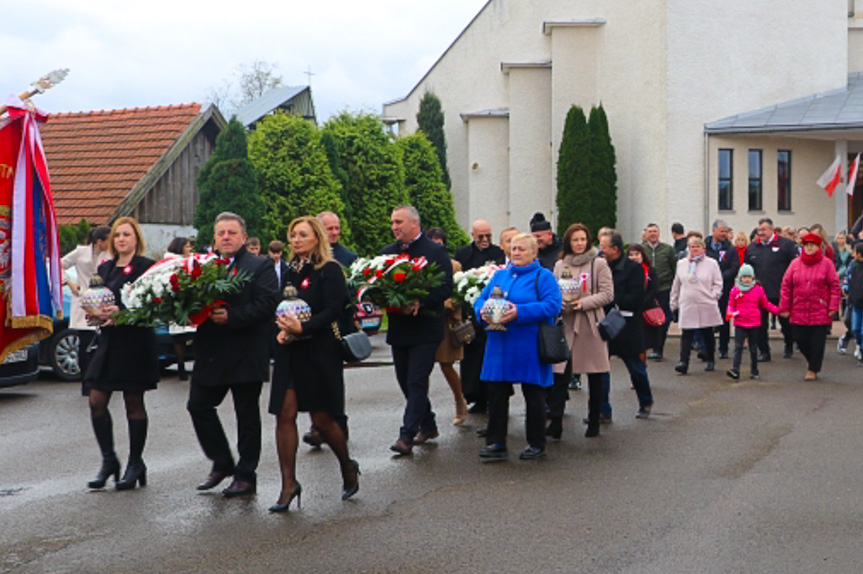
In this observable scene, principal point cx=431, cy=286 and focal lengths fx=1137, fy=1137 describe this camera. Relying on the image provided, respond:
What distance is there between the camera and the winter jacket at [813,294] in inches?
571

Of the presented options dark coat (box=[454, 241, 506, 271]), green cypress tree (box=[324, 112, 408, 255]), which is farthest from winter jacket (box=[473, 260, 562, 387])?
green cypress tree (box=[324, 112, 408, 255])

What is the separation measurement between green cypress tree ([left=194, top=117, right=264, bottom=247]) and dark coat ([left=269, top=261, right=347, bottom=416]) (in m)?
16.9

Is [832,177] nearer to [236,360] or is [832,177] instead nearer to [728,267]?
[728,267]

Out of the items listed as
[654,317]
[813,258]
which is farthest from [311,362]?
[813,258]

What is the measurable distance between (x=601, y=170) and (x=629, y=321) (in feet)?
74.6

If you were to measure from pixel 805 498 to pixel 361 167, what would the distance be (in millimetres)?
24758

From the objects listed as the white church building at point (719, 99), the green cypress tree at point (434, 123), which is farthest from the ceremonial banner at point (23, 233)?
the green cypress tree at point (434, 123)

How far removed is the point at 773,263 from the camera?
1788 centimetres

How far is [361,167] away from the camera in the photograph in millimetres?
31500

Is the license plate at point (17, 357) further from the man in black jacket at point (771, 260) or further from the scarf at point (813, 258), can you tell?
the man in black jacket at point (771, 260)

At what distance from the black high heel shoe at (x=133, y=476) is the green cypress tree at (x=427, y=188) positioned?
27719 millimetres

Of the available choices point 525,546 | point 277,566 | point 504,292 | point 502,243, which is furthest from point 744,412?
point 277,566

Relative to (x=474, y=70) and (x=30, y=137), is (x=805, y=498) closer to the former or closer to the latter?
(x=30, y=137)

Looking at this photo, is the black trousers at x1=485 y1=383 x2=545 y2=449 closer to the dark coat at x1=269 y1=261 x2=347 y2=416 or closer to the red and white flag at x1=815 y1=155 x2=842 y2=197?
the dark coat at x1=269 y1=261 x2=347 y2=416
